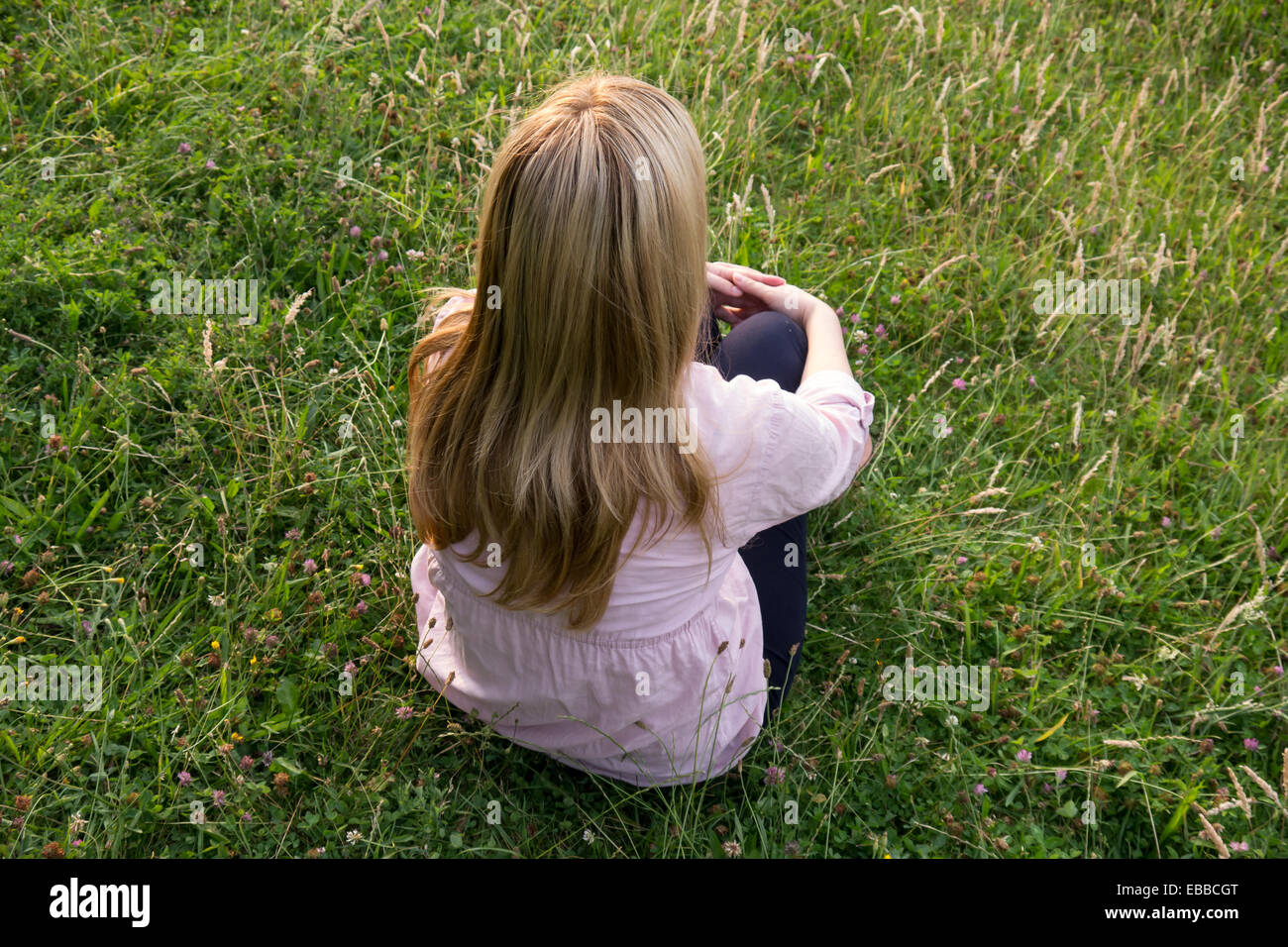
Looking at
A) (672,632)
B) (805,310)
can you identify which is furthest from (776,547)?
(805,310)

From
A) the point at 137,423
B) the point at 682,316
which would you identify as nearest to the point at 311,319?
the point at 137,423

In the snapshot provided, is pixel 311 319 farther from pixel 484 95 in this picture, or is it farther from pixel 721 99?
pixel 721 99

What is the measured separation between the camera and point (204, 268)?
129 inches

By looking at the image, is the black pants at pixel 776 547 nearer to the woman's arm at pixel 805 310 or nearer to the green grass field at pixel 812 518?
the woman's arm at pixel 805 310

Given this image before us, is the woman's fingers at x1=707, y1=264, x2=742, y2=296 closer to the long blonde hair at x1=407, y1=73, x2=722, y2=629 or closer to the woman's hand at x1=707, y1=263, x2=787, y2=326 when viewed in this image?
the woman's hand at x1=707, y1=263, x2=787, y2=326

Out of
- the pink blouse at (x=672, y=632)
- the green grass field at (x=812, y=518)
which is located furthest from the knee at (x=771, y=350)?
the green grass field at (x=812, y=518)

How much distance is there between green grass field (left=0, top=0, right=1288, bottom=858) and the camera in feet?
8.09

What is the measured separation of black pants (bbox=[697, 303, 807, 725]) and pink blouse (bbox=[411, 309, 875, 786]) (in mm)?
114

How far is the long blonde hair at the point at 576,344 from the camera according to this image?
1.70 m

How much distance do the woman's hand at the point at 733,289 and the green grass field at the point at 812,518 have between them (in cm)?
71

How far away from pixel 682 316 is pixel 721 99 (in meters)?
2.65

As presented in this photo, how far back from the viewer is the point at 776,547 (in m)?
2.53

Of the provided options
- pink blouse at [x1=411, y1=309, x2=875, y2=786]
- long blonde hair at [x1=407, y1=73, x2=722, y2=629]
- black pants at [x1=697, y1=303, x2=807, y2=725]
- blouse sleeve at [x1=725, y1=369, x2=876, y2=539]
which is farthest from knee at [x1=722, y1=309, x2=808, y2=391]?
long blonde hair at [x1=407, y1=73, x2=722, y2=629]
